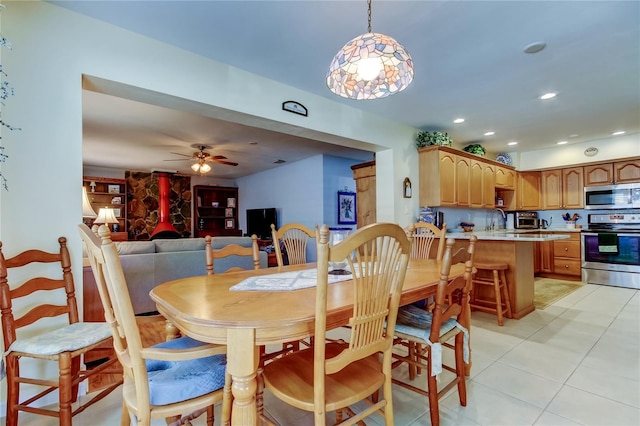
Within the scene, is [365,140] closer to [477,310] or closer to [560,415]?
[477,310]

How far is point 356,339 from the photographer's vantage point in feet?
3.71

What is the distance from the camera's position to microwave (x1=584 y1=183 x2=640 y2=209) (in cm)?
488

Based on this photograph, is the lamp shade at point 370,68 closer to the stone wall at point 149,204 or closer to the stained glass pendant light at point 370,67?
Answer: the stained glass pendant light at point 370,67

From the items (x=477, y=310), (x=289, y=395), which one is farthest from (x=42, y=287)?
(x=477, y=310)

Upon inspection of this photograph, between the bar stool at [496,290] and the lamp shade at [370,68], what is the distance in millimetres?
2355

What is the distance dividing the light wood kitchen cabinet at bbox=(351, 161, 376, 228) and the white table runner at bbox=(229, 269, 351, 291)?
3118 mm

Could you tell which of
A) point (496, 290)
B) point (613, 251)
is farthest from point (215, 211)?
point (613, 251)

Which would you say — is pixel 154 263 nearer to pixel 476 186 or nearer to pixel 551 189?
pixel 476 186

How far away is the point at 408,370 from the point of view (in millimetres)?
2141

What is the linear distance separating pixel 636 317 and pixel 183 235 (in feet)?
29.0

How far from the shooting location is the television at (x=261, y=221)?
7113 millimetres

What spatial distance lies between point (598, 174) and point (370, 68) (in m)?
5.96

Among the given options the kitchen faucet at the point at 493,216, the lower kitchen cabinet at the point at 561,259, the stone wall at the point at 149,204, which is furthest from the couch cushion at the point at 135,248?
the lower kitchen cabinet at the point at 561,259

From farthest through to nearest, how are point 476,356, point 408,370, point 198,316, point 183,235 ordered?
point 183,235
point 476,356
point 408,370
point 198,316
